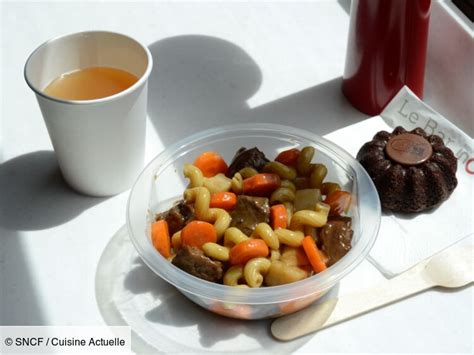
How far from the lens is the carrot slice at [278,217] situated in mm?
840

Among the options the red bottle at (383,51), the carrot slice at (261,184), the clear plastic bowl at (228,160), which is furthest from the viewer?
the red bottle at (383,51)

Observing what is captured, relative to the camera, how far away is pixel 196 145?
96 centimetres

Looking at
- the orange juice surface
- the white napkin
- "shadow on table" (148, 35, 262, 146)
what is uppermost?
the orange juice surface

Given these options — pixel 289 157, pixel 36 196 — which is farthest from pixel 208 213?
pixel 36 196

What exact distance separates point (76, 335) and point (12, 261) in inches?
5.5

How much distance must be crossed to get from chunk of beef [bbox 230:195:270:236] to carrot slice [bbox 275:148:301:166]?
88 mm

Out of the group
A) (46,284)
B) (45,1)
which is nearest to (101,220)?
(46,284)

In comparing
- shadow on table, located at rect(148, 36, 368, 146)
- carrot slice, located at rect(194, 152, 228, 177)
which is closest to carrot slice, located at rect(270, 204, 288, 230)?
carrot slice, located at rect(194, 152, 228, 177)

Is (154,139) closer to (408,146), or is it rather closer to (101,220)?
(101,220)

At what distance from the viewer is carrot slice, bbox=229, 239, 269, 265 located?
2.60ft

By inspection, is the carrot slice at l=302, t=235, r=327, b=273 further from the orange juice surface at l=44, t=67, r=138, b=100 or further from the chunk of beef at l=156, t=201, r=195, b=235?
the orange juice surface at l=44, t=67, r=138, b=100

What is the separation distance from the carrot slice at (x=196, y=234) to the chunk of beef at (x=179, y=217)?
0.10 ft

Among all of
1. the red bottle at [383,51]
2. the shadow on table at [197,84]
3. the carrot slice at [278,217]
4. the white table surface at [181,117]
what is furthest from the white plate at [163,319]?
the red bottle at [383,51]

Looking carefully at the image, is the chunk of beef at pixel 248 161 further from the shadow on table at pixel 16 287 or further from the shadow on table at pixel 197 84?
the shadow on table at pixel 16 287
